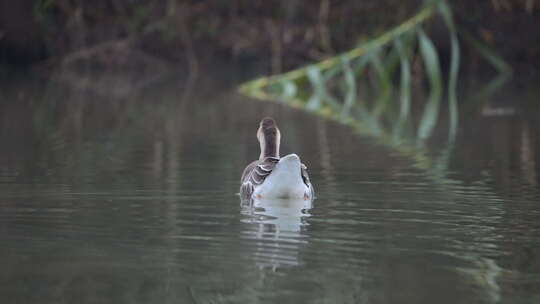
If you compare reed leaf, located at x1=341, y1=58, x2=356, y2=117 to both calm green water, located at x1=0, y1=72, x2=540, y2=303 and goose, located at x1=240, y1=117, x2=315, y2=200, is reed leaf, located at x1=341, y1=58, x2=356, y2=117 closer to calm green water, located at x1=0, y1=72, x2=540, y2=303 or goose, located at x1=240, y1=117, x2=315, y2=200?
calm green water, located at x1=0, y1=72, x2=540, y2=303

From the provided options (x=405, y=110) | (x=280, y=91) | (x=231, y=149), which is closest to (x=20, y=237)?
(x=231, y=149)

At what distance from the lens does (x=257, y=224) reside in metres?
7.61

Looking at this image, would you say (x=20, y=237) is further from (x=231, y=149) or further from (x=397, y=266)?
(x=231, y=149)

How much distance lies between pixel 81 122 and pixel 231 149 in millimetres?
4091

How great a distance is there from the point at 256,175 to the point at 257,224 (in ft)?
3.94

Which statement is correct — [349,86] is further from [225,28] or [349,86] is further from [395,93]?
[225,28]

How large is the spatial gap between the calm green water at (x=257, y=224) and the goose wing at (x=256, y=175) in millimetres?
194

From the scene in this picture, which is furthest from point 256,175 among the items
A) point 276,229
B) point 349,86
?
point 349,86

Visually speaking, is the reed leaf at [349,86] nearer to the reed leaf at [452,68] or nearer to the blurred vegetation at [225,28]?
the reed leaf at [452,68]

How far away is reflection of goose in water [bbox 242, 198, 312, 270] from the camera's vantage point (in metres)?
6.46

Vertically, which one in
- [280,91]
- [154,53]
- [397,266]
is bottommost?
[397,266]

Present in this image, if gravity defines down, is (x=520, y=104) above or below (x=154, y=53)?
below

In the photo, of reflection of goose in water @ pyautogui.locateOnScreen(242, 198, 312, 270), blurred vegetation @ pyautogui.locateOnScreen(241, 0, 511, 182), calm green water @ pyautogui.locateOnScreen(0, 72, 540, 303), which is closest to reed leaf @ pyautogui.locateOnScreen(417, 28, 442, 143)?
blurred vegetation @ pyautogui.locateOnScreen(241, 0, 511, 182)

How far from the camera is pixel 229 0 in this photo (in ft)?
103
